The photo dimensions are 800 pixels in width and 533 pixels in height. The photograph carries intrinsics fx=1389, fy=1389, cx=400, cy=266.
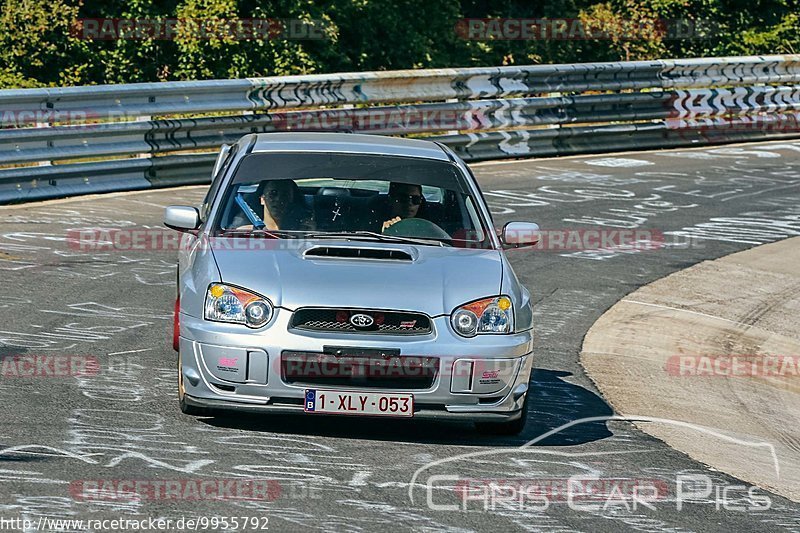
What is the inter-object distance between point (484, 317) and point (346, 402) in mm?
880

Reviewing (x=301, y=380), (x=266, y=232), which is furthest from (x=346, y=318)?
(x=266, y=232)

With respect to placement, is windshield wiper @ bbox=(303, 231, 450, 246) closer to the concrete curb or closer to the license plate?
the license plate

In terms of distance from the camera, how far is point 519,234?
8.28m

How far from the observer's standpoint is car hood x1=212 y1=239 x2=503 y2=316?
22.9ft

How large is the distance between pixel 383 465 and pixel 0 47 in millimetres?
20663

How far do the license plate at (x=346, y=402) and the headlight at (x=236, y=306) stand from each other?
0.45 metres

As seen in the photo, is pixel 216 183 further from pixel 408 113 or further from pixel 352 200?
pixel 408 113

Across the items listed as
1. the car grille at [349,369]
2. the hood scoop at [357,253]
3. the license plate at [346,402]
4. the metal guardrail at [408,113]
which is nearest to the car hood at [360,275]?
the hood scoop at [357,253]

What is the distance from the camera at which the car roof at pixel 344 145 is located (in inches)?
336

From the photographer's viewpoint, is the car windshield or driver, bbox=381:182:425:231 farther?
driver, bbox=381:182:425:231

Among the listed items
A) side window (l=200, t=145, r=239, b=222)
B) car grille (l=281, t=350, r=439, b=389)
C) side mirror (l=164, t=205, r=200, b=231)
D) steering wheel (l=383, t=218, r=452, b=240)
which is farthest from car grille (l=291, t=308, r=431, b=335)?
side window (l=200, t=145, r=239, b=222)

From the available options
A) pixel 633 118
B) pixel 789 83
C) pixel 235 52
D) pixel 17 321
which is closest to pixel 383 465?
pixel 17 321

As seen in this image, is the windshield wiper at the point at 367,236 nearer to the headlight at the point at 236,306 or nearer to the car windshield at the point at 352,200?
the car windshield at the point at 352,200

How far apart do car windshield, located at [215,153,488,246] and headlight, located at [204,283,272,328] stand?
0.84 meters
